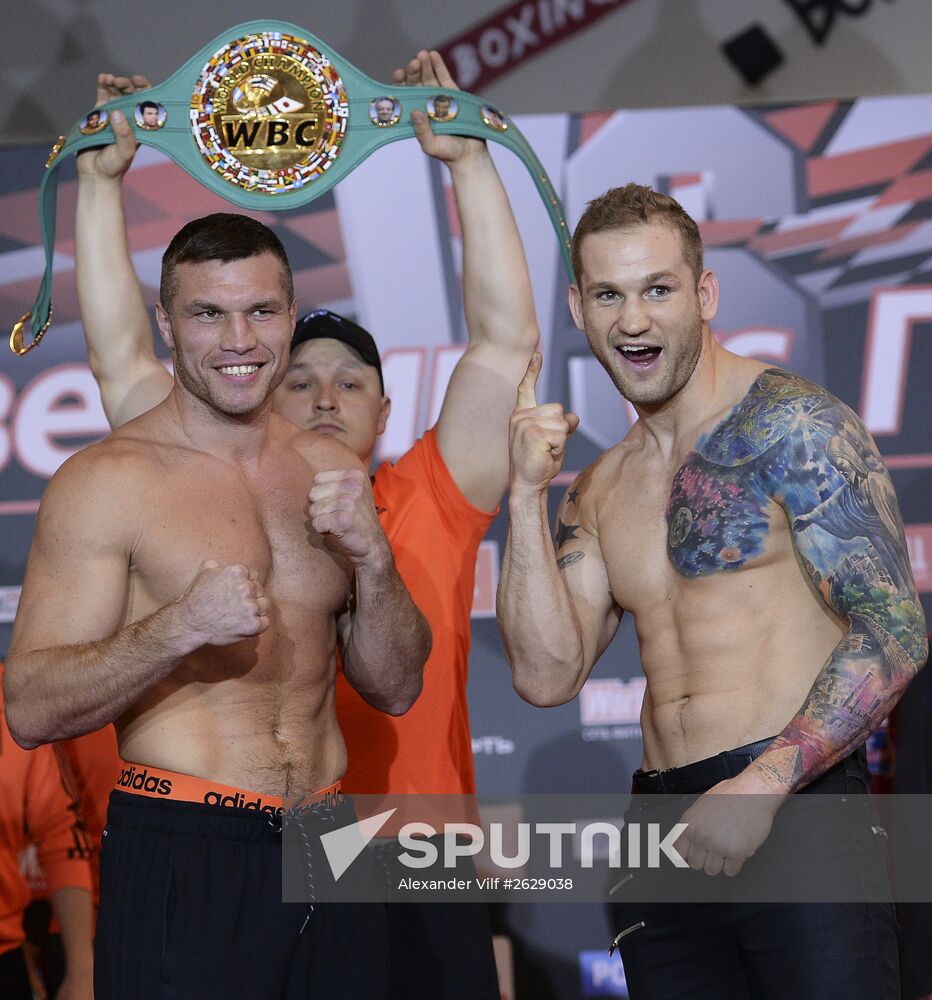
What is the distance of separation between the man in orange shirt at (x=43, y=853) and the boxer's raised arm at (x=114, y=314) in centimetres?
95

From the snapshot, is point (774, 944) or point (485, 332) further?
point (485, 332)

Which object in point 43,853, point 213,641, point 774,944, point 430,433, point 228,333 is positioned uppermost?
point 228,333

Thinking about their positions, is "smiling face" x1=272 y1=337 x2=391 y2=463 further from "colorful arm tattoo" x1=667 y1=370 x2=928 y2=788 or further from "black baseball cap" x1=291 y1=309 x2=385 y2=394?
"colorful arm tattoo" x1=667 y1=370 x2=928 y2=788

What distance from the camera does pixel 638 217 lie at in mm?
2299

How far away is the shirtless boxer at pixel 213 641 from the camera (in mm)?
2084

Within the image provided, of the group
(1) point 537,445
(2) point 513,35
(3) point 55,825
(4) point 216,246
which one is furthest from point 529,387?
(2) point 513,35

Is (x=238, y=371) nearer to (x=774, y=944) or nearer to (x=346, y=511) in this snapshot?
(x=346, y=511)

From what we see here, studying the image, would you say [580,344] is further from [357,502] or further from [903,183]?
[357,502]

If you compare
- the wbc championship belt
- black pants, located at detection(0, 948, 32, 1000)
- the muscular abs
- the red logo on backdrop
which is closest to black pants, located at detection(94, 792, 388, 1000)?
the muscular abs

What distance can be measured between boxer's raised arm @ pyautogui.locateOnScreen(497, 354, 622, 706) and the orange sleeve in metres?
1.49

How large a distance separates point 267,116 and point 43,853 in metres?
1.88

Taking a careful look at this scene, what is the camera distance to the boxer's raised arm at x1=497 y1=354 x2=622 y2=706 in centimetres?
224

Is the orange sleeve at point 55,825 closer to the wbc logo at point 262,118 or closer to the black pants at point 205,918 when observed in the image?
the black pants at point 205,918

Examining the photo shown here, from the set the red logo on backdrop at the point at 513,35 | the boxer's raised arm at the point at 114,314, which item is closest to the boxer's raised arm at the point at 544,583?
the boxer's raised arm at the point at 114,314
